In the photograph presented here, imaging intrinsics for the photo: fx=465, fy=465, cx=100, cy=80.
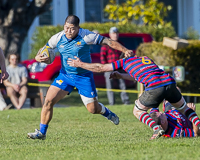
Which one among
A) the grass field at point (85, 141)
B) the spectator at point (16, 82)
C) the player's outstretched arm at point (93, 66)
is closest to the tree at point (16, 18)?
the spectator at point (16, 82)

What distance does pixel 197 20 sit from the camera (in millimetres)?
27781

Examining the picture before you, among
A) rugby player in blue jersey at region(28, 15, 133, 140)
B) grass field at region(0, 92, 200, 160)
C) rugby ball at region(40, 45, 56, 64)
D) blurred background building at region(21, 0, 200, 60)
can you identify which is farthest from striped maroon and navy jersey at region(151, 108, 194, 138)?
blurred background building at region(21, 0, 200, 60)

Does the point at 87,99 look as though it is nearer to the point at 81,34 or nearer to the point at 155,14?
the point at 81,34

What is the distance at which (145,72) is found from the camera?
627 cm

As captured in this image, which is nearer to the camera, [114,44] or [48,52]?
[114,44]

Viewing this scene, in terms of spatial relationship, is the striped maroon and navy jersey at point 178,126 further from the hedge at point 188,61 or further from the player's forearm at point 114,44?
the hedge at point 188,61

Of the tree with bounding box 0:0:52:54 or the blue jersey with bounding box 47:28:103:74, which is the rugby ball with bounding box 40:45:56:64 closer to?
the blue jersey with bounding box 47:28:103:74

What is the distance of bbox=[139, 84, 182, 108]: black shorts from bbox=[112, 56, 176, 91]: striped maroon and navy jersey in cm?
6

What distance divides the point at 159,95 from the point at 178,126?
957mm

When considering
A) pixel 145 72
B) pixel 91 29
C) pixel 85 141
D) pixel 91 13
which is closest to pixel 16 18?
pixel 91 29

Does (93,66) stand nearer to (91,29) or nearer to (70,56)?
(70,56)

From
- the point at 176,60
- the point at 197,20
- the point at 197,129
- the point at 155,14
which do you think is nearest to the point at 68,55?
the point at 197,129

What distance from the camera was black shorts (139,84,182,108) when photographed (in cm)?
628

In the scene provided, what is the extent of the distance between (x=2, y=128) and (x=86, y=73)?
2.28 m
